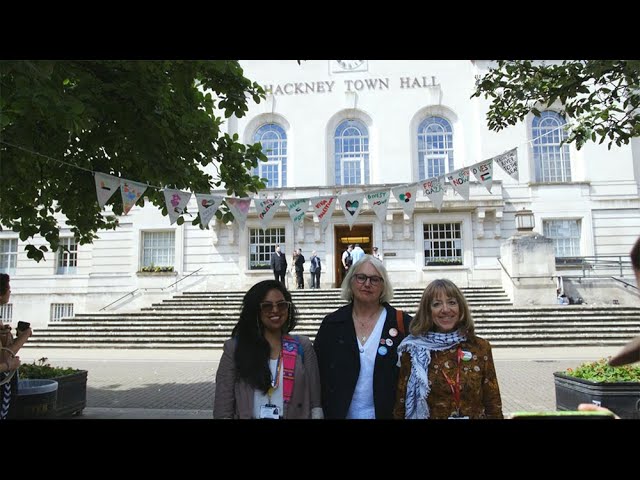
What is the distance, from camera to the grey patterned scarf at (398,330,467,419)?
2.92 meters

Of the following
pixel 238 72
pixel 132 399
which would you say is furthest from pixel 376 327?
pixel 132 399

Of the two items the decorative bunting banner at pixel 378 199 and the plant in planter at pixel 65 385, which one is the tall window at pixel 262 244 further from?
the plant in planter at pixel 65 385

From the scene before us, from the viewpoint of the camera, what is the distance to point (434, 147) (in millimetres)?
24234

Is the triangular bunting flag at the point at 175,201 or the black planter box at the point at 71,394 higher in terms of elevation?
the triangular bunting flag at the point at 175,201

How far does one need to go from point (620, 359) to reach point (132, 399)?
7603 millimetres

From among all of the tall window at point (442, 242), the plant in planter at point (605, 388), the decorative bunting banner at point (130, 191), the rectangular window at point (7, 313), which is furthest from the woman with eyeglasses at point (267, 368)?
the rectangular window at point (7, 313)

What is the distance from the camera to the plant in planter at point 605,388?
5.77 m

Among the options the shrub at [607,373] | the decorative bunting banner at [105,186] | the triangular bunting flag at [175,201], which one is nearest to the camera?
the shrub at [607,373]

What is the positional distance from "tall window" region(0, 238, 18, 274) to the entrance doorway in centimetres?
1612

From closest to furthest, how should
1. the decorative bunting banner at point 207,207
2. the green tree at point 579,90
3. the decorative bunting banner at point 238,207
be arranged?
the green tree at point 579,90
the decorative bunting banner at point 207,207
the decorative bunting banner at point 238,207

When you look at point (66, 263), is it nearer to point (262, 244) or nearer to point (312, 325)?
point (262, 244)

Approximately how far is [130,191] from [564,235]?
20.7 m

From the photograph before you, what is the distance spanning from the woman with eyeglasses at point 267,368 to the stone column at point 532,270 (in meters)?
16.6

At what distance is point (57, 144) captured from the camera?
6570mm
